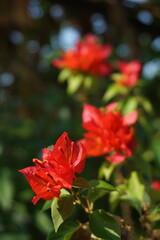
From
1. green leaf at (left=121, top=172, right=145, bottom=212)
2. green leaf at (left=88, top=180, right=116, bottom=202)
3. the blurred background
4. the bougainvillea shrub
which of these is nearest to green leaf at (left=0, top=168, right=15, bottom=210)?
the blurred background

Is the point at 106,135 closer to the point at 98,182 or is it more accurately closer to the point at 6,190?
the point at 98,182

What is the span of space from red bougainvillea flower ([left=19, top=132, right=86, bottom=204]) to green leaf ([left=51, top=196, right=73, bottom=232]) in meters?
0.02

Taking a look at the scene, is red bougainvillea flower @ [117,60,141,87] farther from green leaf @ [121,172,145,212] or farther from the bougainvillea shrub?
green leaf @ [121,172,145,212]

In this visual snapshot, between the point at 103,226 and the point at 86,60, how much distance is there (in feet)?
4.45

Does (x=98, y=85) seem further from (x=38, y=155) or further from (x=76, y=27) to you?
(x=76, y=27)

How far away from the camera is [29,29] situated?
3779 mm

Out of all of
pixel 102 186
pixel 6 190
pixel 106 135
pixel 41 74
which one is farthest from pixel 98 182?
pixel 41 74

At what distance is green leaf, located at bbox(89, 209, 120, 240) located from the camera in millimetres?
731

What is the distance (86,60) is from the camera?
2018 mm

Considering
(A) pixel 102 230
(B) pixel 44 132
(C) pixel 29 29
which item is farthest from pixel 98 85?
(C) pixel 29 29

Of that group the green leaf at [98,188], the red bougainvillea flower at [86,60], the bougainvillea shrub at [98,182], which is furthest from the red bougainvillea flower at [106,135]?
the red bougainvillea flower at [86,60]

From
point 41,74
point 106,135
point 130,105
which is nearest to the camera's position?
point 106,135

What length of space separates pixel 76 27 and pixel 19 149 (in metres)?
1.86

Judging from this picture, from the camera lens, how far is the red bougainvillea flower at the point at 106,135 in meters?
1.00
